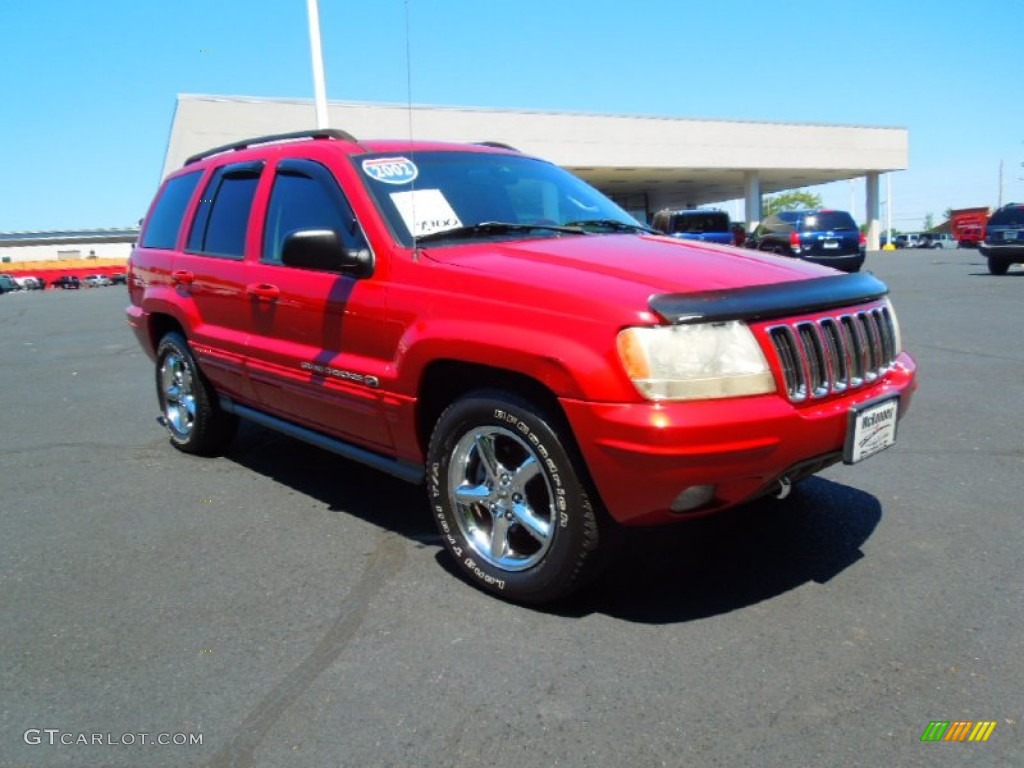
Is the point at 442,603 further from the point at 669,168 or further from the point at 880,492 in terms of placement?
the point at 669,168

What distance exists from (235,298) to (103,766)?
267cm

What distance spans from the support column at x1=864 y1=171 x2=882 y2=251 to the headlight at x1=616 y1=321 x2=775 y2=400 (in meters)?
53.9

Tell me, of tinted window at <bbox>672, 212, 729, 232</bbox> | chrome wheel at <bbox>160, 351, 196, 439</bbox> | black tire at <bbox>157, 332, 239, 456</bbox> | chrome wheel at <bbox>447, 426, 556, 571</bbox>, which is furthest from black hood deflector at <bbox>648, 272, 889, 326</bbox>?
tinted window at <bbox>672, 212, 729, 232</bbox>

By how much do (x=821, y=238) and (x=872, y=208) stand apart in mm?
40155

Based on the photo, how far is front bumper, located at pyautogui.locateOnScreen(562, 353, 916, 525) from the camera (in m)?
2.55

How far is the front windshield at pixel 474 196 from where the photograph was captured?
11.9 feet

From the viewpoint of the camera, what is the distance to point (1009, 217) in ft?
58.7

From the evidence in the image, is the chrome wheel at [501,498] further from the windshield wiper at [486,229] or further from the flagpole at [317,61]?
the flagpole at [317,61]

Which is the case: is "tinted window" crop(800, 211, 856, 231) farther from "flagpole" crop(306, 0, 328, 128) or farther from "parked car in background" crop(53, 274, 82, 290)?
"parked car in background" crop(53, 274, 82, 290)

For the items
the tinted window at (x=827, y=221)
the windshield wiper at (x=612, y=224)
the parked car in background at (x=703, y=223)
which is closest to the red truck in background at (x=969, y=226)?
the parked car in background at (x=703, y=223)

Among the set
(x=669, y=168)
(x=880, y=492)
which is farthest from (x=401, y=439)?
(x=669, y=168)

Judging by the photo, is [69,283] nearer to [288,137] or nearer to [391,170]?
[288,137]

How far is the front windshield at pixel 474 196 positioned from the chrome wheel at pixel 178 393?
2164mm

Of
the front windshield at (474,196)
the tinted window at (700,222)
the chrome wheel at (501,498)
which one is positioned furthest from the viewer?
the tinted window at (700,222)
